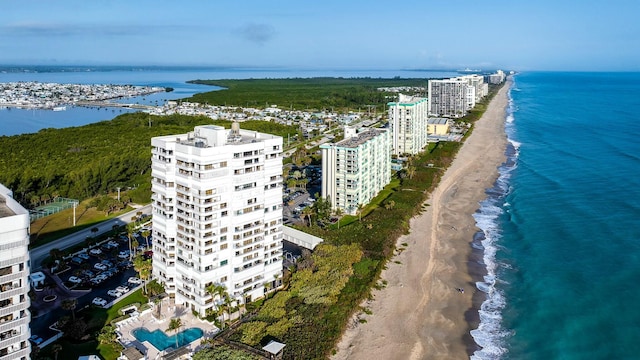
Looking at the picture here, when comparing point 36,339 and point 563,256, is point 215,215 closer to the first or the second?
point 36,339

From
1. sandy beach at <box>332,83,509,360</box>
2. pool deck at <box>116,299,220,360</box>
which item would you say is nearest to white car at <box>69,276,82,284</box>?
pool deck at <box>116,299,220,360</box>

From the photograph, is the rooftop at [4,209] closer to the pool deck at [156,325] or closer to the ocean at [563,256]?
the pool deck at [156,325]

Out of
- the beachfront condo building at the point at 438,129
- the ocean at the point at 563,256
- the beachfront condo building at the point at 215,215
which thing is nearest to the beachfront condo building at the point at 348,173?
the ocean at the point at 563,256

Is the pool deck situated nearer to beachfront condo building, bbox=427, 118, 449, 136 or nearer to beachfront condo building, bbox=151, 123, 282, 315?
beachfront condo building, bbox=151, 123, 282, 315

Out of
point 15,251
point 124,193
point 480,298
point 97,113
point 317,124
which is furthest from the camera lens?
point 97,113

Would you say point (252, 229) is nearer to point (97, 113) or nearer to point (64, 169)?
point (64, 169)

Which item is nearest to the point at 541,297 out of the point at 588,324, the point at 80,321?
the point at 588,324
